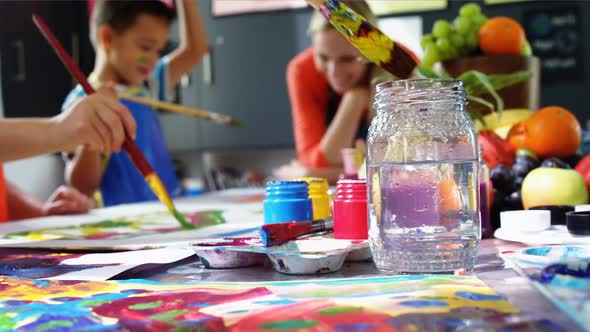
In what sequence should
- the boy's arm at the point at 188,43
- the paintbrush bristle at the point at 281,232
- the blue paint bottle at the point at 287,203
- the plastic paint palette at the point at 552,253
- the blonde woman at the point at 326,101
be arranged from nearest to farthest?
the plastic paint palette at the point at 552,253 → the paintbrush bristle at the point at 281,232 → the blue paint bottle at the point at 287,203 → the blonde woman at the point at 326,101 → the boy's arm at the point at 188,43

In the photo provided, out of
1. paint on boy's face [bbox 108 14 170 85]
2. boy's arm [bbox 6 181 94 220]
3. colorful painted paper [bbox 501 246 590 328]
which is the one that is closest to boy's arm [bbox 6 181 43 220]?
boy's arm [bbox 6 181 94 220]

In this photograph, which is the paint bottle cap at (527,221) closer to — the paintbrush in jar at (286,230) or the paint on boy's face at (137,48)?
the paintbrush in jar at (286,230)

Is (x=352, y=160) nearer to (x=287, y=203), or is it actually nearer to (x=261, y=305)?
(x=287, y=203)

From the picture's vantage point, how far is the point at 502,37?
3.72ft

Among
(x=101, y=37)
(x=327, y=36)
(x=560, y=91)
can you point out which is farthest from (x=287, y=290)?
(x=560, y=91)

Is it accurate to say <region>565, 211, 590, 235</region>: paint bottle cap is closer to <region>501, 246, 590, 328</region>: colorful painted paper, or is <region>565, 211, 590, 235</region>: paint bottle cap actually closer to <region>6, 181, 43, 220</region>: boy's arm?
<region>501, 246, 590, 328</region>: colorful painted paper

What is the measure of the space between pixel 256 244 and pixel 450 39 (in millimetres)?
748

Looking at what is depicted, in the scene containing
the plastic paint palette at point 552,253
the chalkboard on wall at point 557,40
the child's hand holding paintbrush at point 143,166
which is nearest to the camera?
the plastic paint palette at point 552,253

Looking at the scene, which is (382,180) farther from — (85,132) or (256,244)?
(85,132)

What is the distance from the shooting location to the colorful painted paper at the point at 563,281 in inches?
12.1

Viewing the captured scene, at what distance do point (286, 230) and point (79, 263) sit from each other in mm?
212

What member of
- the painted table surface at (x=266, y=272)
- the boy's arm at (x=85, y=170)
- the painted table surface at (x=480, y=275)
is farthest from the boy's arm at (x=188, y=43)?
the painted table surface at (x=480, y=275)

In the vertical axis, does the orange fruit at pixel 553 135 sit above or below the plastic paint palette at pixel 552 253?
above

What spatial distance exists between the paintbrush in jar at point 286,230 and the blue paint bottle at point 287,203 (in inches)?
1.4
